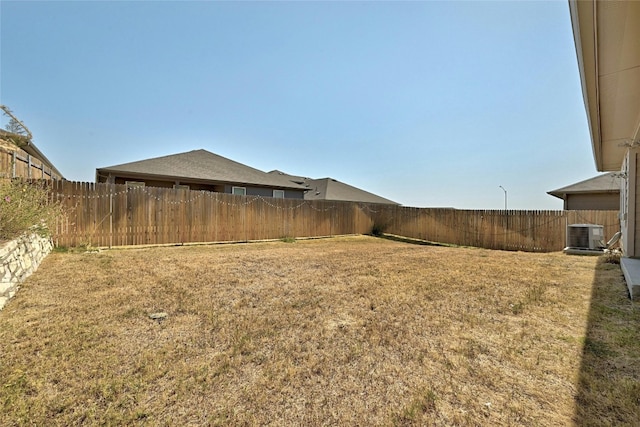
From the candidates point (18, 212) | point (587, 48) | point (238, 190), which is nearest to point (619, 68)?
point (587, 48)

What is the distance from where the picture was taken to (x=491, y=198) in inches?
956

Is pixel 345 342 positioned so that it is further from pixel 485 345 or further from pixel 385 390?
pixel 485 345

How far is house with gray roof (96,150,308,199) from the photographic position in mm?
12633

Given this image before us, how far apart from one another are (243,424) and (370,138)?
1784 centimetres

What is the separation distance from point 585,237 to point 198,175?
15465 mm

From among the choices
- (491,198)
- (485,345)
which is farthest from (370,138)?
(485,345)

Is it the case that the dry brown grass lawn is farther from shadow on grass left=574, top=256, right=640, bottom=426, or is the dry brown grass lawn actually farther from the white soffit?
the white soffit

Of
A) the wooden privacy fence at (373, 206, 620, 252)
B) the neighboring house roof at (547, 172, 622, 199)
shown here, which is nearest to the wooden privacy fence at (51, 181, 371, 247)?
the wooden privacy fence at (373, 206, 620, 252)

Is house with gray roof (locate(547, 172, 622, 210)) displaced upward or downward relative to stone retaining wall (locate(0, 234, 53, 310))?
upward

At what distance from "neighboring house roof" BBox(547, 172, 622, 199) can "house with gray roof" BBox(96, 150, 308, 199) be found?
49.5 ft

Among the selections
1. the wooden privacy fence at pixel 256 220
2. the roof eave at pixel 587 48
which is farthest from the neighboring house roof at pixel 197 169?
the roof eave at pixel 587 48

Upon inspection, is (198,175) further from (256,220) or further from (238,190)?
(256,220)

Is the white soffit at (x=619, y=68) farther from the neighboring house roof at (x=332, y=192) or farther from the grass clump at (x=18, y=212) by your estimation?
the neighboring house roof at (x=332, y=192)

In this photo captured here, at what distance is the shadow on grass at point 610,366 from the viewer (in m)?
1.68
